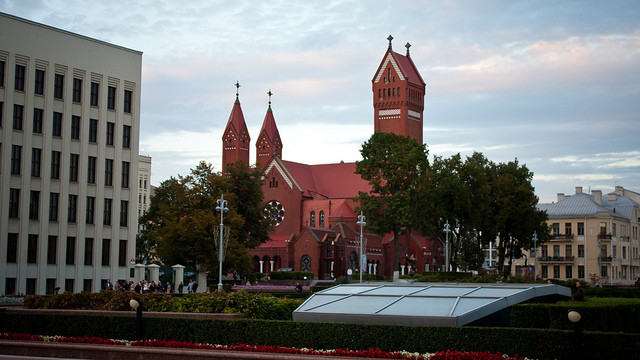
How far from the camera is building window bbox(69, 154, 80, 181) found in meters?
51.4

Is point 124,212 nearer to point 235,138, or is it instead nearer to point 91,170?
point 91,170

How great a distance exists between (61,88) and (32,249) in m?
10.8

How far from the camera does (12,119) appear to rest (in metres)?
48.0

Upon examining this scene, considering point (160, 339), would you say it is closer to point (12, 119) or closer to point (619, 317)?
point (619, 317)

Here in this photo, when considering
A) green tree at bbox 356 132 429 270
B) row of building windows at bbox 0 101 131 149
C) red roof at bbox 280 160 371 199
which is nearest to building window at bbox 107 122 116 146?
row of building windows at bbox 0 101 131 149

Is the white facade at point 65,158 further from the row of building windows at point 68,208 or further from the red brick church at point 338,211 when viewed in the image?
the red brick church at point 338,211

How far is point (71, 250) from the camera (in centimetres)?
5075

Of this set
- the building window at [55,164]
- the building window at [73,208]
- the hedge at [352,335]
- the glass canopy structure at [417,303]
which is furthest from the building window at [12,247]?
the glass canopy structure at [417,303]

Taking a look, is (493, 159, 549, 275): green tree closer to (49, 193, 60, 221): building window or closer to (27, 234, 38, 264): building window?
(49, 193, 60, 221): building window

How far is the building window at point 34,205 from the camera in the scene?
160 feet

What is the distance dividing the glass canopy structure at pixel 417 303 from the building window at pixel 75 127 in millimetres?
33958

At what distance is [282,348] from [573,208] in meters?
80.3

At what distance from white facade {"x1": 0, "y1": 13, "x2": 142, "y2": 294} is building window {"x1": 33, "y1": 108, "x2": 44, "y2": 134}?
6 centimetres

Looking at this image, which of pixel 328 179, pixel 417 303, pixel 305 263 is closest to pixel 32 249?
pixel 417 303
